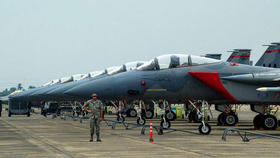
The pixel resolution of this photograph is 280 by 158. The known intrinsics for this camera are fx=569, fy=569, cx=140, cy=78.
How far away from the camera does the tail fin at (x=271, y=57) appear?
35.8m

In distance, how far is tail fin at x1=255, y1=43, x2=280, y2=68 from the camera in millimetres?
35750

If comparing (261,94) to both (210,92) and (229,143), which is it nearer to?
(210,92)

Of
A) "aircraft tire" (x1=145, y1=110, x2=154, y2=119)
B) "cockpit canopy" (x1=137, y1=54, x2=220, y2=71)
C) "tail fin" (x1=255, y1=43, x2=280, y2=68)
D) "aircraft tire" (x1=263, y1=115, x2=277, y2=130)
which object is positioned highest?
"tail fin" (x1=255, y1=43, x2=280, y2=68)

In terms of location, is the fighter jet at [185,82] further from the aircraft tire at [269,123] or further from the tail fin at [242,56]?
the tail fin at [242,56]

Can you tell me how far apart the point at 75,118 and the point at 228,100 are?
20.4m

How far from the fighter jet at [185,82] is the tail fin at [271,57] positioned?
1383 cm

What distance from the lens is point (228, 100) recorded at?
2216cm

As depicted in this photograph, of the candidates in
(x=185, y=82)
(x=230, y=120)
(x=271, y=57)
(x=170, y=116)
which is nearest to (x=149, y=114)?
(x=170, y=116)

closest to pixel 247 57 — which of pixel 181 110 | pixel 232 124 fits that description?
pixel 181 110

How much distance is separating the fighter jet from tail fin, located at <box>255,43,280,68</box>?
545 inches

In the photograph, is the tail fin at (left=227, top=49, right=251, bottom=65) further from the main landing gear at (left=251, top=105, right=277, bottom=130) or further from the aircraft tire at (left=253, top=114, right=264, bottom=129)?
the aircraft tire at (left=253, top=114, right=264, bottom=129)

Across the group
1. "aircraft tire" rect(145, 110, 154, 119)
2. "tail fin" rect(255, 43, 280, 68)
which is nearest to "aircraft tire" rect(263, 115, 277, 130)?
"tail fin" rect(255, 43, 280, 68)

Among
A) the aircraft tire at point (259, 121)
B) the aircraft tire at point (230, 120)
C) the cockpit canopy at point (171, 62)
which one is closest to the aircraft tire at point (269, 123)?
the aircraft tire at point (259, 121)

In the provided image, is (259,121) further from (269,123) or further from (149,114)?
(149,114)
